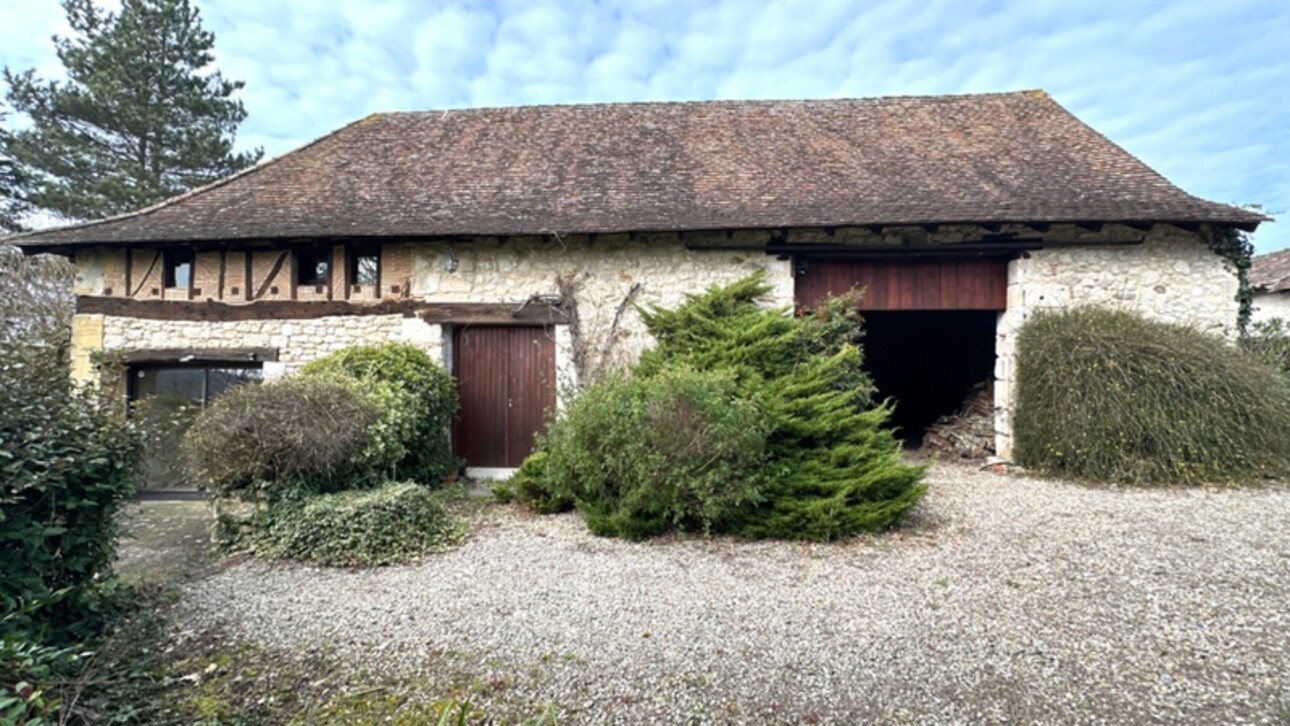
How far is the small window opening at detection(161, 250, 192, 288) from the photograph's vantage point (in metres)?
7.51

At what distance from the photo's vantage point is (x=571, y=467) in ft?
16.5

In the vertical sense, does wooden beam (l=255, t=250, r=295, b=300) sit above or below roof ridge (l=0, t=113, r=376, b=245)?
below

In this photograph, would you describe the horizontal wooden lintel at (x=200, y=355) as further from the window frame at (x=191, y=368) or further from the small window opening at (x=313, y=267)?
the small window opening at (x=313, y=267)

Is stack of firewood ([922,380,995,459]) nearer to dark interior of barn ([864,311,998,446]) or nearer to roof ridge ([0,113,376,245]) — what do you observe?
dark interior of barn ([864,311,998,446])

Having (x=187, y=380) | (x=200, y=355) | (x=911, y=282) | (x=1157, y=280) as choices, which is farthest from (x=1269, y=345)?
(x=187, y=380)

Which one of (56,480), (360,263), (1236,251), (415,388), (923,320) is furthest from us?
(923,320)

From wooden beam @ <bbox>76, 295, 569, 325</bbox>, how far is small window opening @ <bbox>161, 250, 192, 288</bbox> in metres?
0.37

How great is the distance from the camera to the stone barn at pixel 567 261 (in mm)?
7047

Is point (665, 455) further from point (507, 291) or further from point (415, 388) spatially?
point (507, 291)

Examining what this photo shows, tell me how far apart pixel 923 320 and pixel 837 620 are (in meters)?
9.71

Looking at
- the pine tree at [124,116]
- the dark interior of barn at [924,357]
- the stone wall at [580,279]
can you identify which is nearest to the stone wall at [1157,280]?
the dark interior of barn at [924,357]

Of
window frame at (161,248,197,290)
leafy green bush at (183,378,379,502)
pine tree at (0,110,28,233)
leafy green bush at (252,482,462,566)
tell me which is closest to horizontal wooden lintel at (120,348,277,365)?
window frame at (161,248,197,290)

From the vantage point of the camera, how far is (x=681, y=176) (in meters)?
8.26

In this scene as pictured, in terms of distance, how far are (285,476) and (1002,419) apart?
345 inches
